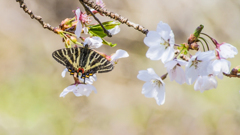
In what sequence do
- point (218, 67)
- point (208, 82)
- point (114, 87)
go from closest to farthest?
point (218, 67), point (208, 82), point (114, 87)

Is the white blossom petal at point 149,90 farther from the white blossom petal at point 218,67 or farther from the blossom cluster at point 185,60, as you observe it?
the white blossom petal at point 218,67

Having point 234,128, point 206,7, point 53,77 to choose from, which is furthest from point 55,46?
point 234,128

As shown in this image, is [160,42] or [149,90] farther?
[149,90]

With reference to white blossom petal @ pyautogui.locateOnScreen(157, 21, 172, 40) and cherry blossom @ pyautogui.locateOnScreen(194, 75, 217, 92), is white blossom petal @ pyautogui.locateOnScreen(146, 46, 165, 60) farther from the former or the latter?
cherry blossom @ pyautogui.locateOnScreen(194, 75, 217, 92)

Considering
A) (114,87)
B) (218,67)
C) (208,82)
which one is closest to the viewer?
(218,67)

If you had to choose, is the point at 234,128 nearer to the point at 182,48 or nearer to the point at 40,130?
the point at 40,130

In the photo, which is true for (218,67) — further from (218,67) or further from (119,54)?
(119,54)

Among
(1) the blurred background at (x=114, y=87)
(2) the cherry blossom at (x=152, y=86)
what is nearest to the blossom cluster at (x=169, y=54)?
(2) the cherry blossom at (x=152, y=86)

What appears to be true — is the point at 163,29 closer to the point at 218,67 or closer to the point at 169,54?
the point at 169,54

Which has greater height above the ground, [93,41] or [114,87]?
[114,87]

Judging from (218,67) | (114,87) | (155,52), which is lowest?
(218,67)

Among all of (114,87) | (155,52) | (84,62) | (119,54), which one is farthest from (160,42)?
(114,87)
